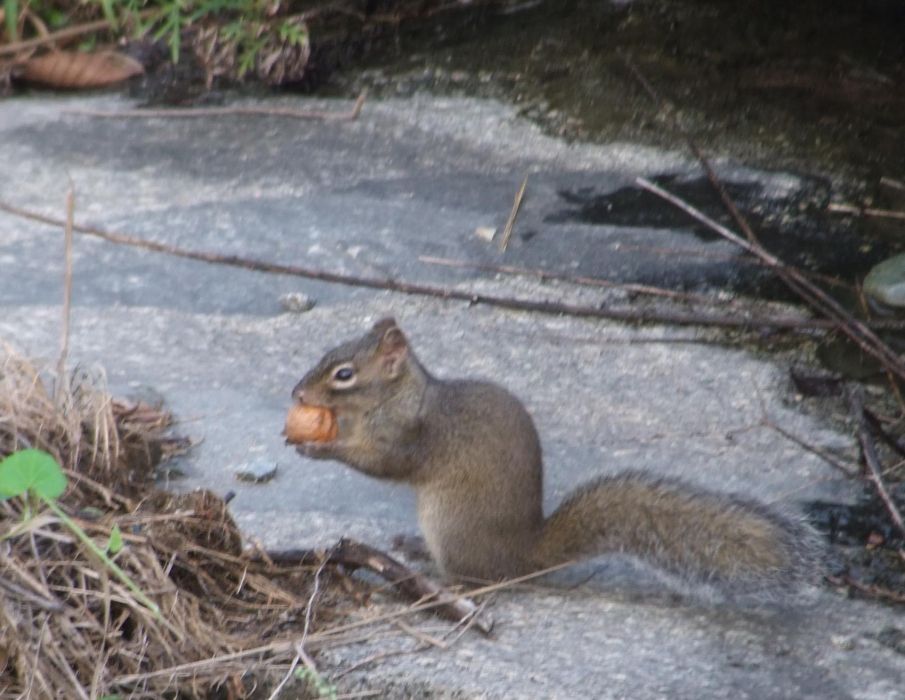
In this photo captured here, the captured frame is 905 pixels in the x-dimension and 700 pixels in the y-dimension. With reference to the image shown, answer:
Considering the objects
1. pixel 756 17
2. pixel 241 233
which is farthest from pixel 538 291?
pixel 756 17

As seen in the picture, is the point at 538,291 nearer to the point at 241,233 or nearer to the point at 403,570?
the point at 241,233

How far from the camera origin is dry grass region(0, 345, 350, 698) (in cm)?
249

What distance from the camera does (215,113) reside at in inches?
213

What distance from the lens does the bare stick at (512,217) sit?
177 inches

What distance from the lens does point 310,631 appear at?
2.68 metres

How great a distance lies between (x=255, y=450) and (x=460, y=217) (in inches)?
57.9

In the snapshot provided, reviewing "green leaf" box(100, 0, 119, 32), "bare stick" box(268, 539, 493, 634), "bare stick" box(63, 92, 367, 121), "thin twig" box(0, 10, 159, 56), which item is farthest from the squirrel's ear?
"thin twig" box(0, 10, 159, 56)

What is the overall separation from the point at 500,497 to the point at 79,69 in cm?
341

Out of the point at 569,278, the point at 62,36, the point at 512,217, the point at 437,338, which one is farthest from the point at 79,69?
the point at 569,278

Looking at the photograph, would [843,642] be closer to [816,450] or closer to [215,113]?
[816,450]

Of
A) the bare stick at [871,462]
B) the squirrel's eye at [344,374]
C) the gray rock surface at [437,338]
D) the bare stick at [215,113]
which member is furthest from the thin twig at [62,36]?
the bare stick at [871,462]

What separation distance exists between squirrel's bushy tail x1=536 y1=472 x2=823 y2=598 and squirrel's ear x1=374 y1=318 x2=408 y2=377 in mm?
458

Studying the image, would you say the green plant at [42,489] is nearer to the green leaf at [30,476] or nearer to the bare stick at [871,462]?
the green leaf at [30,476]

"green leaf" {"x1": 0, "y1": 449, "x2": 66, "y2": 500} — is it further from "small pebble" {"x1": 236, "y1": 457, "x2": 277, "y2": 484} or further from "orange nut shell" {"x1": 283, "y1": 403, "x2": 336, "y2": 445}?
"small pebble" {"x1": 236, "y1": 457, "x2": 277, "y2": 484}
